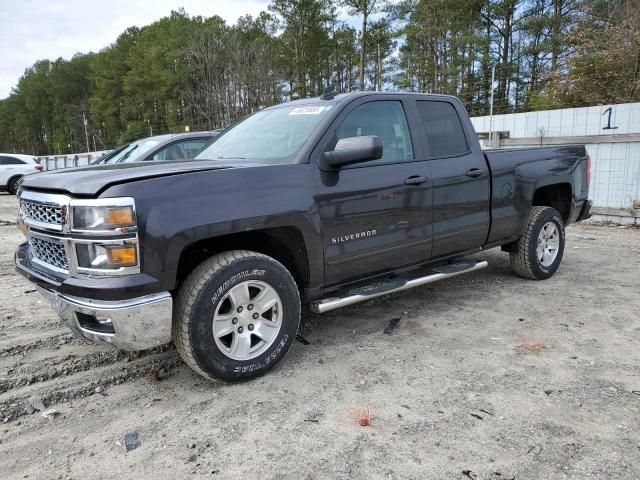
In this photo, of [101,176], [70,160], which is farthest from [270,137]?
[70,160]

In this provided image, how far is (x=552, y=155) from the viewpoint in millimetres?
5285

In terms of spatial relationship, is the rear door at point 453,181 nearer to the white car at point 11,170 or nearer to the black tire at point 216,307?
the black tire at point 216,307

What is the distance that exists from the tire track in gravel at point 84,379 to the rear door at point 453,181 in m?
2.37

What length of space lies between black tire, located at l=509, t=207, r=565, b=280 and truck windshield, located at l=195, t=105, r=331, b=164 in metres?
2.71

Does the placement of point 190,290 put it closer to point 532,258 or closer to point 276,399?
point 276,399

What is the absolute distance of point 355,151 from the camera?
10.9 ft

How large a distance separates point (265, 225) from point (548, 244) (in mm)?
3724

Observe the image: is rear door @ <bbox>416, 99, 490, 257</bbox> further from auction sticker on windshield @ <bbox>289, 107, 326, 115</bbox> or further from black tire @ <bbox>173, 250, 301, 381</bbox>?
black tire @ <bbox>173, 250, 301, 381</bbox>

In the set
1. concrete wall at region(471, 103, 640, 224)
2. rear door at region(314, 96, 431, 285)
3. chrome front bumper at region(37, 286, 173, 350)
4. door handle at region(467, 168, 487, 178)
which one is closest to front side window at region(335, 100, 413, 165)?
rear door at region(314, 96, 431, 285)

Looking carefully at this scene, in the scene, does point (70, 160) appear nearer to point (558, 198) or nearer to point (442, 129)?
point (558, 198)

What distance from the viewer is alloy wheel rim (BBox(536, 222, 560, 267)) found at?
5.38 metres

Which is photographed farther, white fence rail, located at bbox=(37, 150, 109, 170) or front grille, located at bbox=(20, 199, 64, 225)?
white fence rail, located at bbox=(37, 150, 109, 170)

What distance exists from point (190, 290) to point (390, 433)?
1375mm

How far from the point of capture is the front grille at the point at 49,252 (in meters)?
2.91
